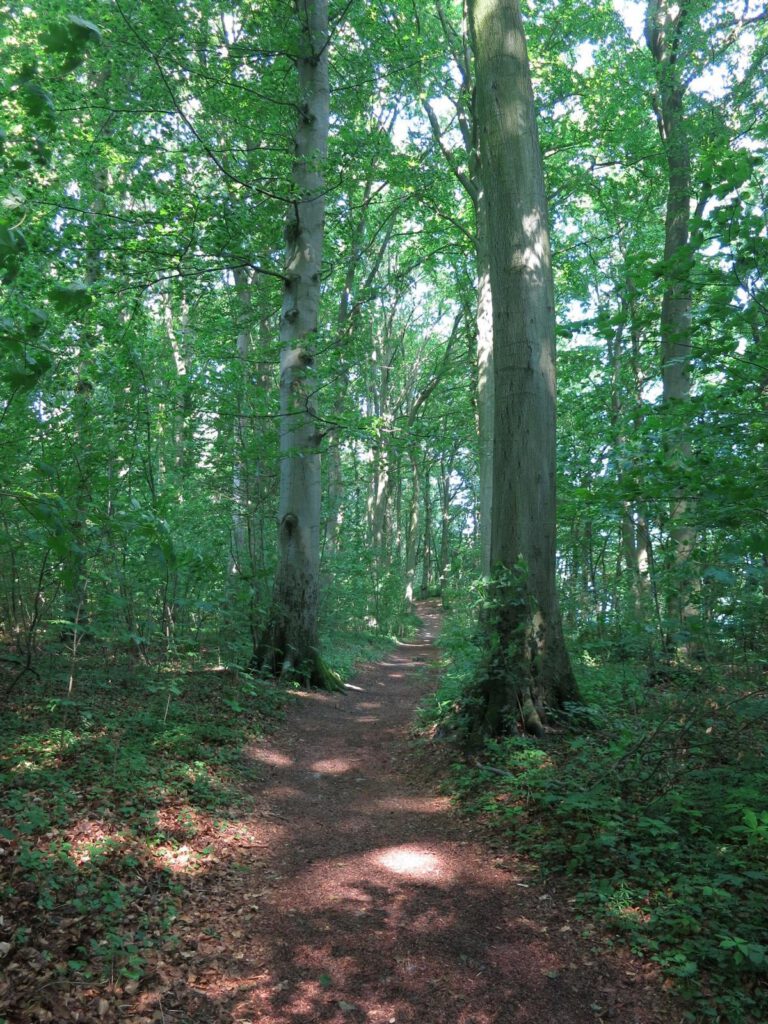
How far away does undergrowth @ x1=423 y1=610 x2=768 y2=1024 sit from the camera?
2863 millimetres

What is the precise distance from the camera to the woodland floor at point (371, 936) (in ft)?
9.44

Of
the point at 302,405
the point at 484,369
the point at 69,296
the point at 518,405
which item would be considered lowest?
the point at 69,296

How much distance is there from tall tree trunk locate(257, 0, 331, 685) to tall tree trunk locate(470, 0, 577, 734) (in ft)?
13.4

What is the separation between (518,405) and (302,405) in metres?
4.52

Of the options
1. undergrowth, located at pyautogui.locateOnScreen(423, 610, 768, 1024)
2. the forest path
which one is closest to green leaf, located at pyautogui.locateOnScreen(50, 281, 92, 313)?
the forest path

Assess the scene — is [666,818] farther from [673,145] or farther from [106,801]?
[673,145]

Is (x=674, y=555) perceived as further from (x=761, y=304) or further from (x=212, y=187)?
(x=212, y=187)

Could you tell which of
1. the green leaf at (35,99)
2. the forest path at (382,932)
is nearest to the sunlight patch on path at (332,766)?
the forest path at (382,932)

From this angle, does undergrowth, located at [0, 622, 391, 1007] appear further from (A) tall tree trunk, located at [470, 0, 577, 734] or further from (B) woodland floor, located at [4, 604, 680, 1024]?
(A) tall tree trunk, located at [470, 0, 577, 734]

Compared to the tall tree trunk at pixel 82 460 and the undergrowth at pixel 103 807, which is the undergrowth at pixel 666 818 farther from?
the tall tree trunk at pixel 82 460

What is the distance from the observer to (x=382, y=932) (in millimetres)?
3541

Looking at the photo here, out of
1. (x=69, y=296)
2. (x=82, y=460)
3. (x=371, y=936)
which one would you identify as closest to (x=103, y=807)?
(x=371, y=936)

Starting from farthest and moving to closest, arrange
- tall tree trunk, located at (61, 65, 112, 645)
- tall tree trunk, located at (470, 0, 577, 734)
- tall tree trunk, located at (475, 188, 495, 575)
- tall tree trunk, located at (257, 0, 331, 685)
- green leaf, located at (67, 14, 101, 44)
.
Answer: tall tree trunk, located at (475, 188, 495, 575) < tall tree trunk, located at (257, 0, 331, 685) < tall tree trunk, located at (470, 0, 577, 734) < tall tree trunk, located at (61, 65, 112, 645) < green leaf, located at (67, 14, 101, 44)

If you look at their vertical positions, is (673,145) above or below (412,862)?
above
